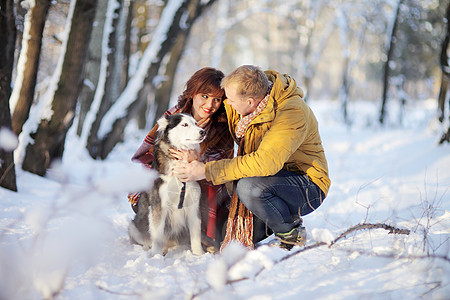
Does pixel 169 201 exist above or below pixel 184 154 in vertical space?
below

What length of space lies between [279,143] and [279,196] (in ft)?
1.80

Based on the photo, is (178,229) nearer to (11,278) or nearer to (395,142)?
(11,278)

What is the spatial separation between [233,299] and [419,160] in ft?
22.7

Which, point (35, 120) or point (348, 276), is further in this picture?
point (35, 120)

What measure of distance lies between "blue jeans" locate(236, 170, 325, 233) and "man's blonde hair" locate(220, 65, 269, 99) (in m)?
0.72

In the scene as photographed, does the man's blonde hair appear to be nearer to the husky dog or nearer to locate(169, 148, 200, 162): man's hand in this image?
the husky dog

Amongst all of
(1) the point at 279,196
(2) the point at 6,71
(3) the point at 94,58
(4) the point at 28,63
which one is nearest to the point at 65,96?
(4) the point at 28,63

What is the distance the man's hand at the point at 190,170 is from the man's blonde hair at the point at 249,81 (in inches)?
27.2

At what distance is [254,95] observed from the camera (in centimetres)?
296

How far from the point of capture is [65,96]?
5191 millimetres

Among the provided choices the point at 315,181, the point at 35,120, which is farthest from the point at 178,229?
the point at 35,120

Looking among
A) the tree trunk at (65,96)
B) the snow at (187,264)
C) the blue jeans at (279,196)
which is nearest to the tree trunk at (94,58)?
the tree trunk at (65,96)

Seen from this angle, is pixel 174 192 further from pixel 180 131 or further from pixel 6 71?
pixel 6 71

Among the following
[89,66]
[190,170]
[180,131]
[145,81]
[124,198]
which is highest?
[89,66]
